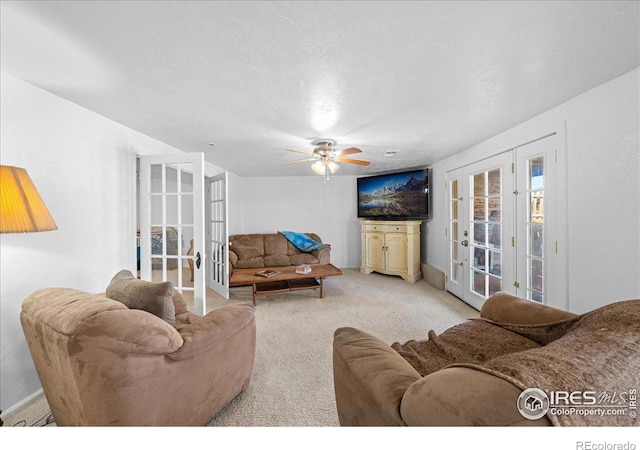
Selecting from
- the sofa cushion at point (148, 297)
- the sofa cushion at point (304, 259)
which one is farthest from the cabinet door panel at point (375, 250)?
the sofa cushion at point (148, 297)

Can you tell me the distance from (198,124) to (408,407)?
8.66ft

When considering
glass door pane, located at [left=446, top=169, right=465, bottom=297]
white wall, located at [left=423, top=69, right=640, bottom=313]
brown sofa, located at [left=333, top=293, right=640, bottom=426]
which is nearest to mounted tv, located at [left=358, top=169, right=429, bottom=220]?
glass door pane, located at [left=446, top=169, right=465, bottom=297]

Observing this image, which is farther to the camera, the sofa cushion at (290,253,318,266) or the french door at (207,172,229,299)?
the sofa cushion at (290,253,318,266)

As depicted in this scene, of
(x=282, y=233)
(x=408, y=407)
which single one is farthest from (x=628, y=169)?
(x=282, y=233)

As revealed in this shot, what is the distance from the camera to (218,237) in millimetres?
3447

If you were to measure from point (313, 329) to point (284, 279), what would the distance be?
0.98m

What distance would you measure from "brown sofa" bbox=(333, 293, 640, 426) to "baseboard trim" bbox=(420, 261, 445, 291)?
9.21ft

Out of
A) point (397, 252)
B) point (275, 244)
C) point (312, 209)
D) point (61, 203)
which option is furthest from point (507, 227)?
point (61, 203)

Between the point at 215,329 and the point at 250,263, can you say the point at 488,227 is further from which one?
the point at 250,263

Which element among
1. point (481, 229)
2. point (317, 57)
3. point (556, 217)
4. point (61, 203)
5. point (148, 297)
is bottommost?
point (148, 297)

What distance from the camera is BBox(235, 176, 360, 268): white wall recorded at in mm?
5574

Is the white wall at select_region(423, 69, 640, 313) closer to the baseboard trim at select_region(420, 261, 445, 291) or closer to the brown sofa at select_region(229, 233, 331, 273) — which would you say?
the baseboard trim at select_region(420, 261, 445, 291)

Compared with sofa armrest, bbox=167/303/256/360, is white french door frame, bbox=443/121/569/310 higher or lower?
higher
